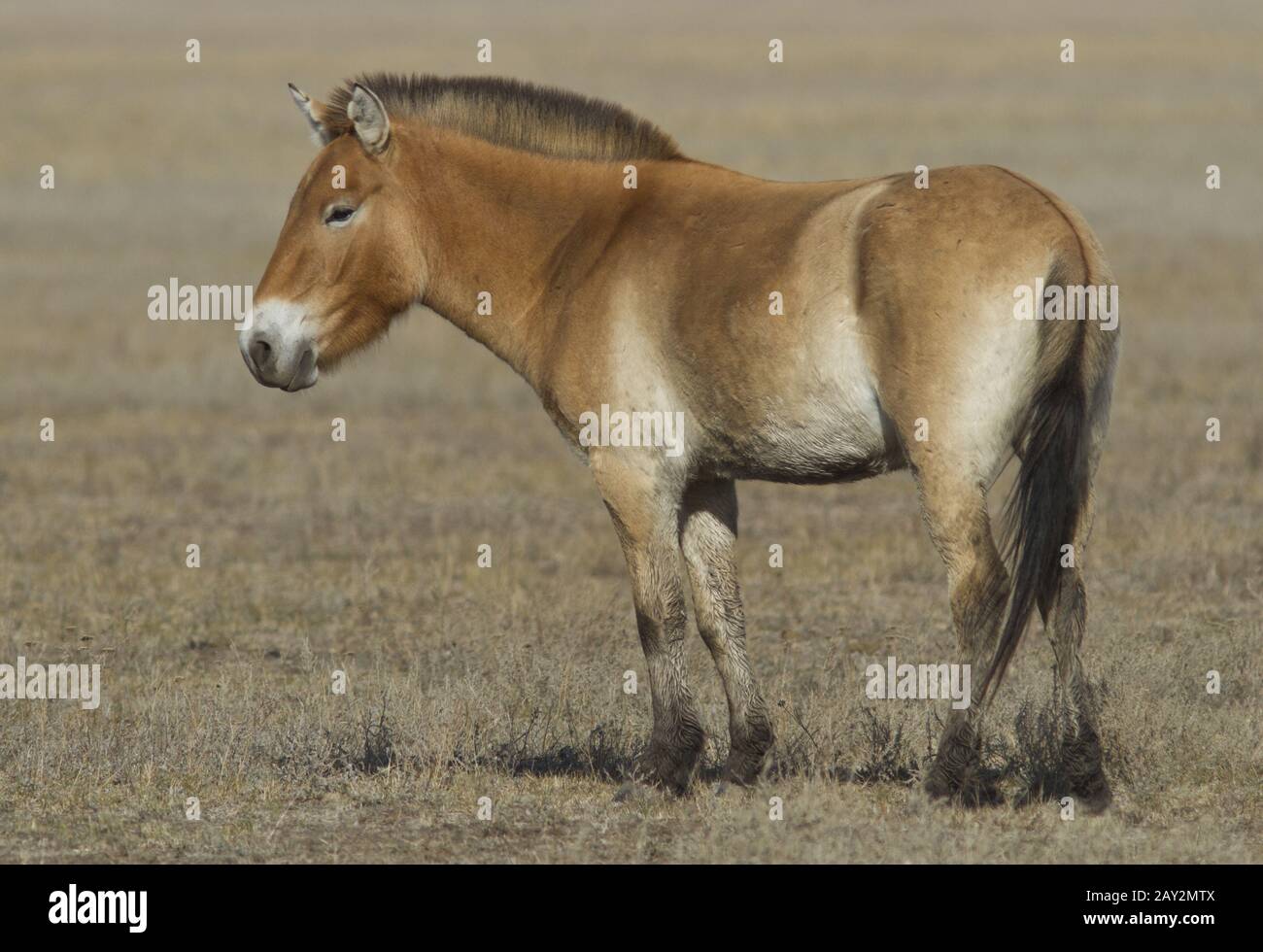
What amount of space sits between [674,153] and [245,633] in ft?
14.0

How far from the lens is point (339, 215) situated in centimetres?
748

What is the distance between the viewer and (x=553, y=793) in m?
7.30

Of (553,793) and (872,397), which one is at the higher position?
(872,397)

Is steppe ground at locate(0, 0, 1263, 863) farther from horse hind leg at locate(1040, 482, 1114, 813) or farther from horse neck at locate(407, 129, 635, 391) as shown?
horse neck at locate(407, 129, 635, 391)

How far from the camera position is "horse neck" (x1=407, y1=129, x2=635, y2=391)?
757 centimetres

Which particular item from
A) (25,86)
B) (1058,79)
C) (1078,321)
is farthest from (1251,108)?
(1078,321)

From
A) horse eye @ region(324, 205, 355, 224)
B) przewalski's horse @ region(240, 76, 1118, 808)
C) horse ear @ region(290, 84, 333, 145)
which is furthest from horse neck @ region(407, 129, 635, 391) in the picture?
horse ear @ region(290, 84, 333, 145)

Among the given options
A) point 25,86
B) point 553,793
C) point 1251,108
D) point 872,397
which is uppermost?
point 25,86

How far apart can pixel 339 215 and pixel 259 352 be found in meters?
0.68

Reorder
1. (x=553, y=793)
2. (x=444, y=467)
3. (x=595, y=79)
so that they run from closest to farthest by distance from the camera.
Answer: (x=553, y=793)
(x=444, y=467)
(x=595, y=79)

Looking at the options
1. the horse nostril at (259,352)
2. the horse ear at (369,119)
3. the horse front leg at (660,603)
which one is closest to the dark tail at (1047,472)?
the horse front leg at (660,603)

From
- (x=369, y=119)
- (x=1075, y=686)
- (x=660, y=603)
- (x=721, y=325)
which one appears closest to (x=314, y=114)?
(x=369, y=119)

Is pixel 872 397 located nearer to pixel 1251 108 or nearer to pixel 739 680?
pixel 739 680

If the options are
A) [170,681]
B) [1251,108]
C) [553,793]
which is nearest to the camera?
[553,793]
